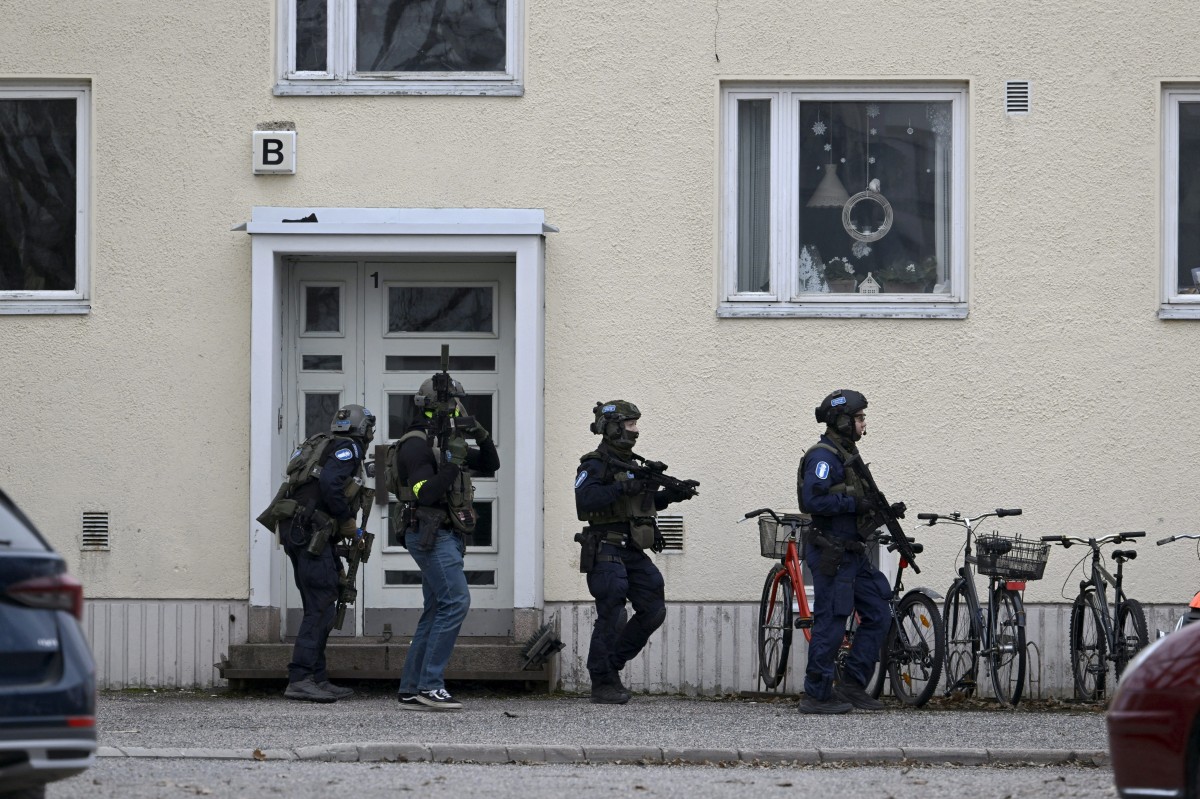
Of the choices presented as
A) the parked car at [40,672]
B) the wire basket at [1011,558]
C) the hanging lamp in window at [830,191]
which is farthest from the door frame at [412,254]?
the parked car at [40,672]

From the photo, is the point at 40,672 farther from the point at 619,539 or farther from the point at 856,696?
the point at 856,696

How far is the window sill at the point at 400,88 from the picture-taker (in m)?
12.8

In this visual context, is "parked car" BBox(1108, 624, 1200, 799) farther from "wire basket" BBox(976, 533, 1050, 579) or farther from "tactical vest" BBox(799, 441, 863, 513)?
"wire basket" BBox(976, 533, 1050, 579)

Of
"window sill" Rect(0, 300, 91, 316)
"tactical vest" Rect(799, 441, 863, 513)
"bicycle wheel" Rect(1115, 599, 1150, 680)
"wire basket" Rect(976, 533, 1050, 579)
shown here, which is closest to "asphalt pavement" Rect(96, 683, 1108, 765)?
"bicycle wheel" Rect(1115, 599, 1150, 680)

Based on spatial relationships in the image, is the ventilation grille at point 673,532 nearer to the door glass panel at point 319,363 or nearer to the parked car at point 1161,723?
the door glass panel at point 319,363

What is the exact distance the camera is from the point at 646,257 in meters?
12.7

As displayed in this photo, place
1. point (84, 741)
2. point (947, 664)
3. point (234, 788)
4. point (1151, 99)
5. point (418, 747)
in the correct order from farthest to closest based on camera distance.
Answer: point (1151, 99)
point (947, 664)
point (418, 747)
point (234, 788)
point (84, 741)

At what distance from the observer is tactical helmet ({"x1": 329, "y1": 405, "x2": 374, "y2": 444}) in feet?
38.5

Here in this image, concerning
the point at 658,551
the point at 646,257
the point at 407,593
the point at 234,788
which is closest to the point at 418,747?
the point at 234,788

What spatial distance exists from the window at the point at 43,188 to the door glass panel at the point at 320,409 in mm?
1882

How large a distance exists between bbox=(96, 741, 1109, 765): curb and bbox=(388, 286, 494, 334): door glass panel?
426cm

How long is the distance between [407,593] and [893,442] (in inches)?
147

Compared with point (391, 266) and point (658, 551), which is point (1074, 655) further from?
point (391, 266)

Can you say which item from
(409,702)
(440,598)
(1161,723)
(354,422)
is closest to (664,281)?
(354,422)
